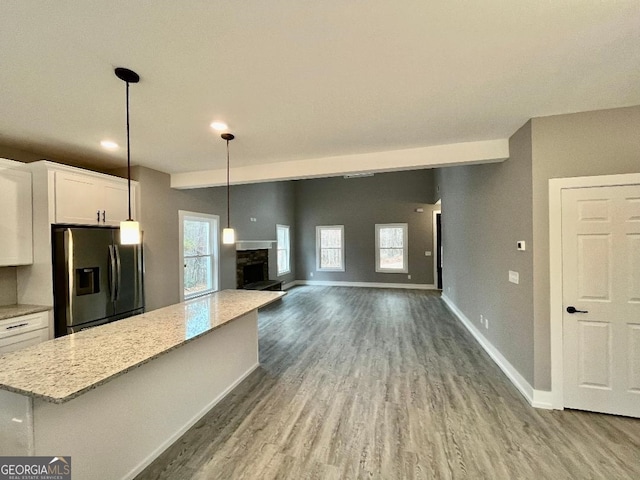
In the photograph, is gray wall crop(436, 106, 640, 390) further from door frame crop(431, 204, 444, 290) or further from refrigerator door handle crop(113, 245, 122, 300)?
door frame crop(431, 204, 444, 290)

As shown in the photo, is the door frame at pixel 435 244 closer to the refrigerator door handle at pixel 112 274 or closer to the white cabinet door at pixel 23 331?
the refrigerator door handle at pixel 112 274

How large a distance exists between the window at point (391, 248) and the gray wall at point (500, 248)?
3.63 m

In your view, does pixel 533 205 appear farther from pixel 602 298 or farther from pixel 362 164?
pixel 362 164

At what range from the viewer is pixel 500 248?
3217 mm

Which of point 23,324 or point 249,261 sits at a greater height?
point 249,261

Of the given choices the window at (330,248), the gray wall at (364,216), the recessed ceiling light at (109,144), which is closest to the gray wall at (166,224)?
the recessed ceiling light at (109,144)

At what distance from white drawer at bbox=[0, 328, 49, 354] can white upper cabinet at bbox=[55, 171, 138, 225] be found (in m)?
1.15

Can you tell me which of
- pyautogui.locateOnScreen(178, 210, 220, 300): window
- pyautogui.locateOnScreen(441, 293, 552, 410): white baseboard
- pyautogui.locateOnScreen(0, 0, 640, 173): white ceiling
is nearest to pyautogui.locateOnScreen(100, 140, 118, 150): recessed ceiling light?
pyautogui.locateOnScreen(0, 0, 640, 173): white ceiling

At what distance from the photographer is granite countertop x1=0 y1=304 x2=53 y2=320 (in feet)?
8.27

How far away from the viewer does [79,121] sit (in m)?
2.44

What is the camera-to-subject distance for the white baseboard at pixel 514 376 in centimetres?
247

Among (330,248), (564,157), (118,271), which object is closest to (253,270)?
(330,248)

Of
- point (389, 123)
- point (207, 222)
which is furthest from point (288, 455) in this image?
point (207, 222)

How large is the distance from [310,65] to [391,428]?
8.96 feet
